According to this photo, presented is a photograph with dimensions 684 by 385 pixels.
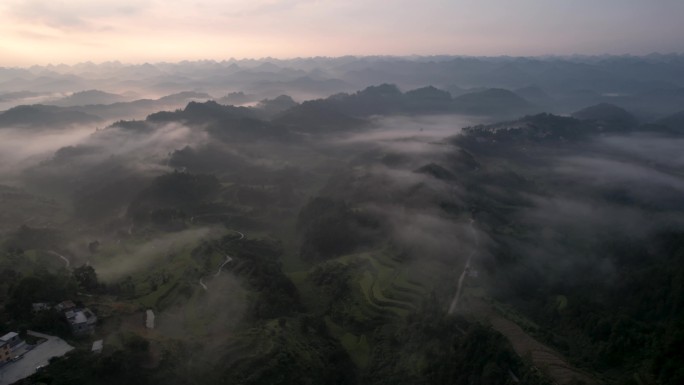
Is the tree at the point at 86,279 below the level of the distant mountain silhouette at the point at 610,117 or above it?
below

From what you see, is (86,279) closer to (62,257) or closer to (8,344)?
(8,344)

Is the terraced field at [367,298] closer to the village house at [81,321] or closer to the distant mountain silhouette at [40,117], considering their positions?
the village house at [81,321]

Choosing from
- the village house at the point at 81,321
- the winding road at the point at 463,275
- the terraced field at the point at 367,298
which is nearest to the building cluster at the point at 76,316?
the village house at the point at 81,321

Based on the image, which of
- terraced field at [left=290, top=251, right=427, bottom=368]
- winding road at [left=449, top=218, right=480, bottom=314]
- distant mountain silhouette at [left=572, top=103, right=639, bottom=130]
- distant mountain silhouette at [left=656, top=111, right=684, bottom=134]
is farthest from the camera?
distant mountain silhouette at [left=572, top=103, right=639, bottom=130]

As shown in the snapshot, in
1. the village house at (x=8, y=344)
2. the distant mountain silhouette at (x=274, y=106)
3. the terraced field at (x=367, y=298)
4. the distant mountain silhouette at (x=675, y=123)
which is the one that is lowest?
the terraced field at (x=367, y=298)

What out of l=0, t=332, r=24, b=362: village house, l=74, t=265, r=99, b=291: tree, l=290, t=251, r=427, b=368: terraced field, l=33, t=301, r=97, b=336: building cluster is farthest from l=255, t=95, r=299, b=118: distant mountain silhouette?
l=0, t=332, r=24, b=362: village house

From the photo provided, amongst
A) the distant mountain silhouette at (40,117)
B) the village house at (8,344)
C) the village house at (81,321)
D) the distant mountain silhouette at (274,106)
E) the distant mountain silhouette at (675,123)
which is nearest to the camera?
the village house at (8,344)

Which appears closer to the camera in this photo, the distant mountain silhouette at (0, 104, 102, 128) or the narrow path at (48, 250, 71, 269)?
the narrow path at (48, 250, 71, 269)

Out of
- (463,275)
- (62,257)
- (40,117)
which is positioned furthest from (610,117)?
(40,117)

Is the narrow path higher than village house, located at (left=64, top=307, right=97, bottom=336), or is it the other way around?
village house, located at (left=64, top=307, right=97, bottom=336)

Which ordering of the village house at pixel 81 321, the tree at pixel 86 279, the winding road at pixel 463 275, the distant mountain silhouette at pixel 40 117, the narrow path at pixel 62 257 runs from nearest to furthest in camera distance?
the village house at pixel 81 321 → the tree at pixel 86 279 → the winding road at pixel 463 275 → the narrow path at pixel 62 257 → the distant mountain silhouette at pixel 40 117

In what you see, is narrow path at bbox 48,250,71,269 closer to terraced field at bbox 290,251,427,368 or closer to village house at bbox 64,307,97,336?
village house at bbox 64,307,97,336
